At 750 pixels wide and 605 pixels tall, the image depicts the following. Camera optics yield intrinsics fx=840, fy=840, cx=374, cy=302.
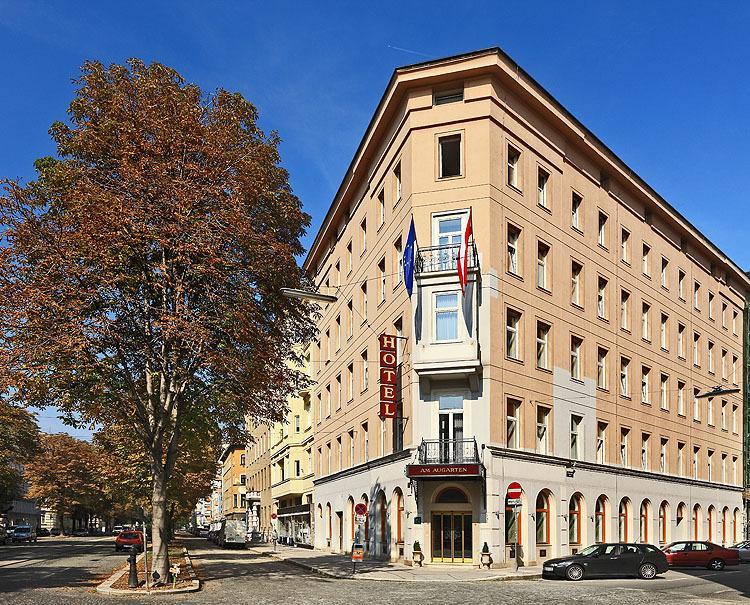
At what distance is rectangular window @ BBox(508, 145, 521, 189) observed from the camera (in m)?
38.1

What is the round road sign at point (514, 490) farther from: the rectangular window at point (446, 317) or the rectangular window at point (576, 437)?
the rectangular window at point (576, 437)

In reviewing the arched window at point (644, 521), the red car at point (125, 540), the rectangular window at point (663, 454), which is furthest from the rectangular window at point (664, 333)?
the red car at point (125, 540)

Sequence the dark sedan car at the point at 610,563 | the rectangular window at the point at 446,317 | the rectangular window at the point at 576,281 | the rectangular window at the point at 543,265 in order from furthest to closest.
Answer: the rectangular window at the point at 576,281, the rectangular window at the point at 543,265, the rectangular window at the point at 446,317, the dark sedan car at the point at 610,563

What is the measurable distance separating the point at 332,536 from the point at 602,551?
80.3 ft

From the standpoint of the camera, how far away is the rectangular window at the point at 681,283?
54000 millimetres

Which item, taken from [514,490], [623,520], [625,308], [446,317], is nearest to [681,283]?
[625,308]

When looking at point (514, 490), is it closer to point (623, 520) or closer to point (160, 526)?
point (160, 526)

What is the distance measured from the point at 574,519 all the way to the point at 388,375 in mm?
11251

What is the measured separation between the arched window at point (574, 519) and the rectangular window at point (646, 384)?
10605 mm

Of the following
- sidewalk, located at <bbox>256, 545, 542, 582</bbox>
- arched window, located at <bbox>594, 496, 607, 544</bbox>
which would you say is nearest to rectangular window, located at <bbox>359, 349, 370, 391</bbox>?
sidewalk, located at <bbox>256, 545, 542, 582</bbox>

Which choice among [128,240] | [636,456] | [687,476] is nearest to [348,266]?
[636,456]

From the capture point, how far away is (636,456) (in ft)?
149

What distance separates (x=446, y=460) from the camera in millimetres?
34500

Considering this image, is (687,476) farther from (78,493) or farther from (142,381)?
(78,493)
